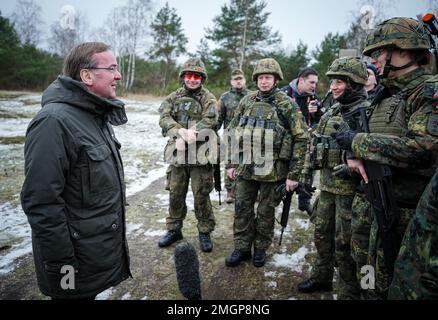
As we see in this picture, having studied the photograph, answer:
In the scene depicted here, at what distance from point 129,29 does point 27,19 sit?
13.7 meters

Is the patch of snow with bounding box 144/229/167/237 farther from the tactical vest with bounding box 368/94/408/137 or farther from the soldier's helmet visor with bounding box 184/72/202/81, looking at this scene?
the tactical vest with bounding box 368/94/408/137

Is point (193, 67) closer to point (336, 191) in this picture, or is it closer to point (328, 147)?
point (328, 147)

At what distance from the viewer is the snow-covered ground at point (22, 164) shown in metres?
3.74

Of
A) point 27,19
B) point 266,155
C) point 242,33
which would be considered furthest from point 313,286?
point 27,19

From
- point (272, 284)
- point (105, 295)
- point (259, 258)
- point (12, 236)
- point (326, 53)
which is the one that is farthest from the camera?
point (326, 53)

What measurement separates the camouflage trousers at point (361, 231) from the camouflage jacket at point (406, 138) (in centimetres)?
31

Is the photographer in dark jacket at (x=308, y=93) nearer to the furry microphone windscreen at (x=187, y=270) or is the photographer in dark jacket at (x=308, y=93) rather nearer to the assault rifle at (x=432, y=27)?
the assault rifle at (x=432, y=27)

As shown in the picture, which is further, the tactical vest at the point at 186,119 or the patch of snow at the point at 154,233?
the patch of snow at the point at 154,233

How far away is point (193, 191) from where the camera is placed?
4074 mm

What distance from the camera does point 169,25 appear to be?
30.6 meters

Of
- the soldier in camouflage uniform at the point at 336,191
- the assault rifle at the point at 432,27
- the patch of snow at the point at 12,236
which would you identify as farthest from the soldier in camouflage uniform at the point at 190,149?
the assault rifle at the point at 432,27

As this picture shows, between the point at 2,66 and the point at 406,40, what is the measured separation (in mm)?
32269

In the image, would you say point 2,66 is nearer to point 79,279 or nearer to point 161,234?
point 161,234

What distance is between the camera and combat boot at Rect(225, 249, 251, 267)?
3.58 meters
